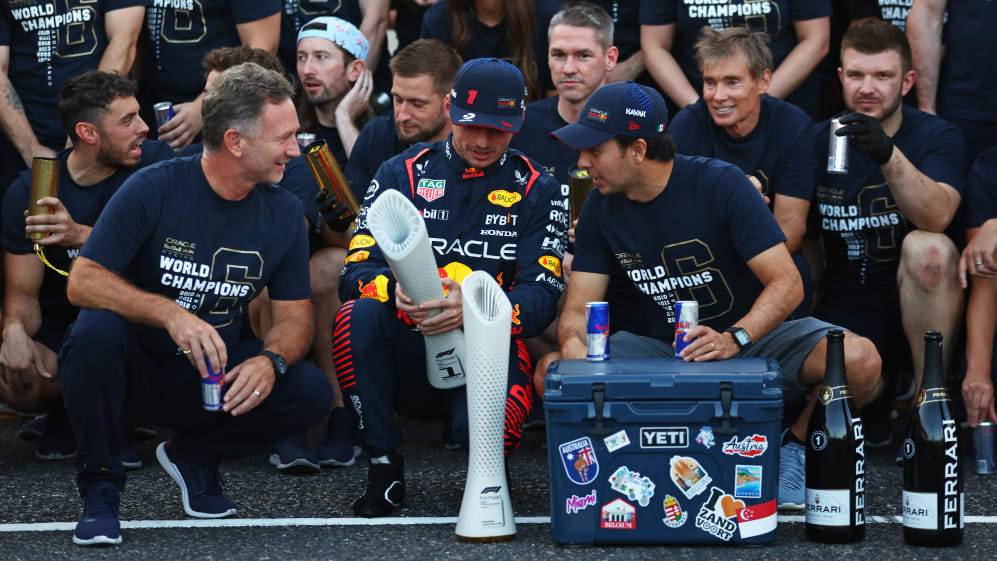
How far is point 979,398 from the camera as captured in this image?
494 centimetres

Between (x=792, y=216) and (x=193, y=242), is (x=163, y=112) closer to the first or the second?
(x=193, y=242)

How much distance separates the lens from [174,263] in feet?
13.9

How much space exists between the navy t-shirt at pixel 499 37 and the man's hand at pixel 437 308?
78.9 inches

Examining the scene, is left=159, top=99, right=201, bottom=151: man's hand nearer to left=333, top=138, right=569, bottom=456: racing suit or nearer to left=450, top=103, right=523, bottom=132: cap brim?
left=333, top=138, right=569, bottom=456: racing suit

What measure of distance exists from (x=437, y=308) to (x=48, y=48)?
286cm

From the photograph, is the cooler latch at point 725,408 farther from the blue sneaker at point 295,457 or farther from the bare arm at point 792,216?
the blue sneaker at point 295,457

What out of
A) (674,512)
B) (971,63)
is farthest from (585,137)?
(971,63)

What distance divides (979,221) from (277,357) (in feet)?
9.51

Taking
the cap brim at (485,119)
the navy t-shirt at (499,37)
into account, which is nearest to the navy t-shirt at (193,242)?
the cap brim at (485,119)

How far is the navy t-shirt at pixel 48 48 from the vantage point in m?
5.98

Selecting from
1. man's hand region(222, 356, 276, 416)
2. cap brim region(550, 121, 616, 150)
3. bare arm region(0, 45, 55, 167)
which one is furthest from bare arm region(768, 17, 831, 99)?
bare arm region(0, 45, 55, 167)

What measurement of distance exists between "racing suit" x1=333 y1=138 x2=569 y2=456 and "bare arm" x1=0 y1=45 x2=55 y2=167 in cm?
204

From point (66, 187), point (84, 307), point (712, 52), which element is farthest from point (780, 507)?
point (66, 187)

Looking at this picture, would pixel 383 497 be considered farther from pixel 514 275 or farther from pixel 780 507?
pixel 780 507
